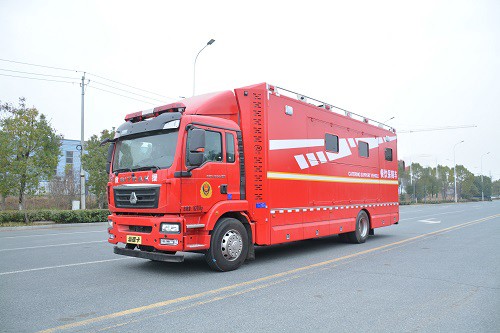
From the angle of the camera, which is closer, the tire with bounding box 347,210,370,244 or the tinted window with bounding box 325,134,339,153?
the tinted window with bounding box 325,134,339,153

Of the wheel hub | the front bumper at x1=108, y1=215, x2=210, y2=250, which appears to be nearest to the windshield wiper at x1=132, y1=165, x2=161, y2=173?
the front bumper at x1=108, y1=215, x2=210, y2=250

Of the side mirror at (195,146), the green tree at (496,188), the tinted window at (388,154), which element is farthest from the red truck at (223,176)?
the green tree at (496,188)

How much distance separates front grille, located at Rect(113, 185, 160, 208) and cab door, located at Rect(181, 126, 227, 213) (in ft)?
1.84

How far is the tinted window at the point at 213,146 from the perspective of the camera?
7211 millimetres

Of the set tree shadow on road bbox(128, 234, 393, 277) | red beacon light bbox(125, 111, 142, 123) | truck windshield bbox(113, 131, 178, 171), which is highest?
red beacon light bbox(125, 111, 142, 123)

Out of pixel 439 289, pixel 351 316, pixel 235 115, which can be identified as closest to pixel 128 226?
pixel 235 115

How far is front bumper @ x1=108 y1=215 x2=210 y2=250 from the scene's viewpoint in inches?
262

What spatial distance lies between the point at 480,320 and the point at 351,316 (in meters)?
1.52

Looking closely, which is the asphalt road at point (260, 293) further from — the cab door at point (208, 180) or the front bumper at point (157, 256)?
the cab door at point (208, 180)

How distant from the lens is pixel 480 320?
183 inches

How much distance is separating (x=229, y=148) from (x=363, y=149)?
603 centimetres

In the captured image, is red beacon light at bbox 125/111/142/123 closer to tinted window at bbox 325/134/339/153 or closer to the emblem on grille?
the emblem on grille

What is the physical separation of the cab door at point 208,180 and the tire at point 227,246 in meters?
0.49

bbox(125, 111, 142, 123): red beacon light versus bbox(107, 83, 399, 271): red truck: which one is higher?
bbox(125, 111, 142, 123): red beacon light
